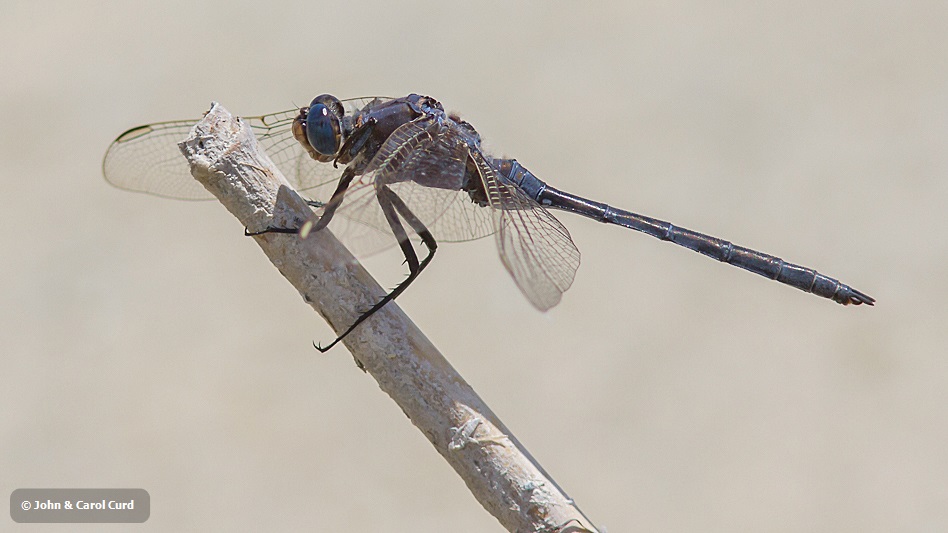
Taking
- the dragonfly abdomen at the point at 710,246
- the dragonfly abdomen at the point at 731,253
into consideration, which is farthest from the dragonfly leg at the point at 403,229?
the dragonfly abdomen at the point at 731,253

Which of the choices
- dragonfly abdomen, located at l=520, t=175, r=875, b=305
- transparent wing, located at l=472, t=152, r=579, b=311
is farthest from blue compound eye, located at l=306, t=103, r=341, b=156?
dragonfly abdomen, located at l=520, t=175, r=875, b=305

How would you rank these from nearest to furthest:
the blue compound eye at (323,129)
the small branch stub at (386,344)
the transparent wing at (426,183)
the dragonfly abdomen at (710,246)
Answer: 1. the small branch stub at (386,344)
2. the transparent wing at (426,183)
3. the blue compound eye at (323,129)
4. the dragonfly abdomen at (710,246)

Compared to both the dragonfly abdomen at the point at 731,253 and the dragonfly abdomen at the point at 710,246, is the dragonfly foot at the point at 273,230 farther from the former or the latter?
the dragonfly abdomen at the point at 731,253

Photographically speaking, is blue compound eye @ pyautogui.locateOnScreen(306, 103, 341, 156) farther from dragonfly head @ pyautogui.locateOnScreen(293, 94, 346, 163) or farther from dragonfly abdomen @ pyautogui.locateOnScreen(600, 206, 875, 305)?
dragonfly abdomen @ pyautogui.locateOnScreen(600, 206, 875, 305)

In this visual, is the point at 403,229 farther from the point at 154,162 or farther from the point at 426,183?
the point at 154,162

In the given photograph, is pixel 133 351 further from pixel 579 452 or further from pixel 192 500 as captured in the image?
pixel 579 452

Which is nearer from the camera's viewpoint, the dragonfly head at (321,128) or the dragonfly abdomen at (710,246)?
the dragonfly head at (321,128)

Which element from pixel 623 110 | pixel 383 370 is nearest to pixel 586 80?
pixel 623 110

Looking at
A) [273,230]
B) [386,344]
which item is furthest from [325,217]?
[386,344]
